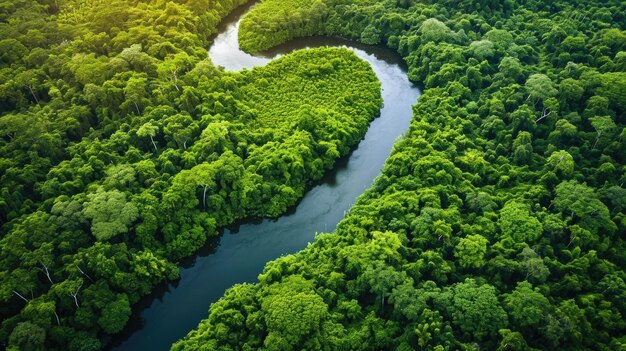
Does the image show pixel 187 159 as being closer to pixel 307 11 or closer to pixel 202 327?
pixel 202 327

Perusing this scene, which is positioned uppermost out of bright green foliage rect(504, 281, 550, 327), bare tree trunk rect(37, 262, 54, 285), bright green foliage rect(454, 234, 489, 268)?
bare tree trunk rect(37, 262, 54, 285)

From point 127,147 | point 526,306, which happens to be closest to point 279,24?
point 127,147

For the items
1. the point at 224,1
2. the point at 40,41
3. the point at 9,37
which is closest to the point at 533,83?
the point at 224,1

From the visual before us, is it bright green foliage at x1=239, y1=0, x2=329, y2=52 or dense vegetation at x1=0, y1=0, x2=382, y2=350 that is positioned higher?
bright green foliage at x1=239, y1=0, x2=329, y2=52

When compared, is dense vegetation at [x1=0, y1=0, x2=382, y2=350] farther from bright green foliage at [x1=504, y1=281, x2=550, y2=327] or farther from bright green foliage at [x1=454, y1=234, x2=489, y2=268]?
bright green foliage at [x1=504, y1=281, x2=550, y2=327]

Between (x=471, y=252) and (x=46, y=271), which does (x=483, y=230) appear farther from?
(x=46, y=271)

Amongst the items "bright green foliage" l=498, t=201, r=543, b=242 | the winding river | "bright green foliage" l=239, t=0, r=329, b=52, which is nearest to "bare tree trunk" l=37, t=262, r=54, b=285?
the winding river
